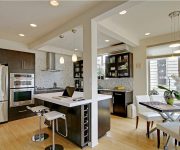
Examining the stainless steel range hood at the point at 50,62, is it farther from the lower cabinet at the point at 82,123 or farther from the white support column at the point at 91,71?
the white support column at the point at 91,71

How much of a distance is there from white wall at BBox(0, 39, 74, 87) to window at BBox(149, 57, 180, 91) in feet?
12.7

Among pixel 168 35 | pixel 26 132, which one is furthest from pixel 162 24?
pixel 26 132

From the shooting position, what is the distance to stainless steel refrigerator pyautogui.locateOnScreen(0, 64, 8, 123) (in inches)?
155

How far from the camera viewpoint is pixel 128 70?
488cm

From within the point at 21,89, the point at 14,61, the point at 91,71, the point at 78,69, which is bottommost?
the point at 21,89

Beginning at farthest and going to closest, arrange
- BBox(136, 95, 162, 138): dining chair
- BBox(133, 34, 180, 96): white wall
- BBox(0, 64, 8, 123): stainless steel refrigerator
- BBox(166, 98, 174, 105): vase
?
BBox(133, 34, 180, 96): white wall
BBox(0, 64, 8, 123): stainless steel refrigerator
BBox(136, 95, 162, 138): dining chair
BBox(166, 98, 174, 105): vase

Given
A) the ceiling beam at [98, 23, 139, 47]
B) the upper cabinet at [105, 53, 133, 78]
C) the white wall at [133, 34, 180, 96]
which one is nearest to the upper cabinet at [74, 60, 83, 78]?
the upper cabinet at [105, 53, 133, 78]

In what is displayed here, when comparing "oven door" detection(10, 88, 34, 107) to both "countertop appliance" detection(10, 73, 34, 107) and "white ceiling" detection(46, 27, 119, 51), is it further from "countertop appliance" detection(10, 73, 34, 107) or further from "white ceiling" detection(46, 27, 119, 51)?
"white ceiling" detection(46, 27, 119, 51)

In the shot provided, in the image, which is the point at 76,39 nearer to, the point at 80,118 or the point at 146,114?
the point at 80,118

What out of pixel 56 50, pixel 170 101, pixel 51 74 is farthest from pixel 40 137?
pixel 56 50

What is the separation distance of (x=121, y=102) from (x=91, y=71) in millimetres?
2551

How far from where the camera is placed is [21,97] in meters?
4.42

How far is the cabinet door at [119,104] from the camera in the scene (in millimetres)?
4582

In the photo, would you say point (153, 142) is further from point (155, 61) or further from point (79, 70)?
point (79, 70)
